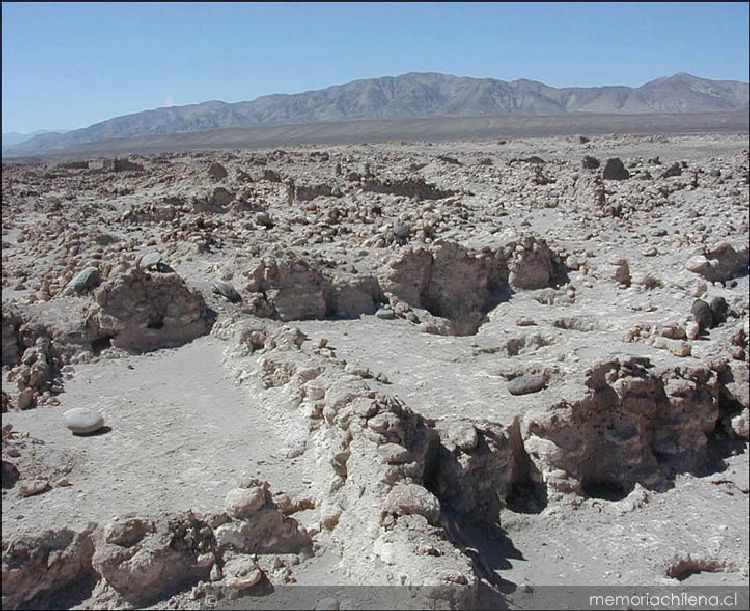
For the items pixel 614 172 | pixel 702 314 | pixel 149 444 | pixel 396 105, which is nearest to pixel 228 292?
pixel 149 444

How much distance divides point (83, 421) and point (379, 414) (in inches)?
101

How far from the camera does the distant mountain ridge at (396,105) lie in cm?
13688

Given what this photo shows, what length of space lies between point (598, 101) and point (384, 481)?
148636 millimetres

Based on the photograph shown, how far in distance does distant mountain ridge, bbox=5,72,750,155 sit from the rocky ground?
388ft

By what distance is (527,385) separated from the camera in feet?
19.7

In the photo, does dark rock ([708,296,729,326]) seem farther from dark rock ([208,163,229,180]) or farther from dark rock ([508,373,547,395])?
dark rock ([208,163,229,180])

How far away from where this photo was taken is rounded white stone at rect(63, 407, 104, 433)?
19.0 ft

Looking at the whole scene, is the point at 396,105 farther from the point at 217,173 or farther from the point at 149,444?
the point at 149,444

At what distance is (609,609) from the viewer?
4320 millimetres

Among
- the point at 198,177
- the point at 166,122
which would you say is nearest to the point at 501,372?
the point at 198,177

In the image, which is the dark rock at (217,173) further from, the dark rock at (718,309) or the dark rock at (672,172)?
the dark rock at (718,309)

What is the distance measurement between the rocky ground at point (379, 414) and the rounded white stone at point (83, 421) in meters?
0.07

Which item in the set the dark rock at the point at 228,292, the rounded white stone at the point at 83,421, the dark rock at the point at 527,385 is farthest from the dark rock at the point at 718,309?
the rounded white stone at the point at 83,421

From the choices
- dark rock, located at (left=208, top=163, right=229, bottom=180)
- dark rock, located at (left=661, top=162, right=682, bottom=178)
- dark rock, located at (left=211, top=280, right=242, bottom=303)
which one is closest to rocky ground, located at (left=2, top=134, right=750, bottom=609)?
dark rock, located at (left=211, top=280, right=242, bottom=303)
